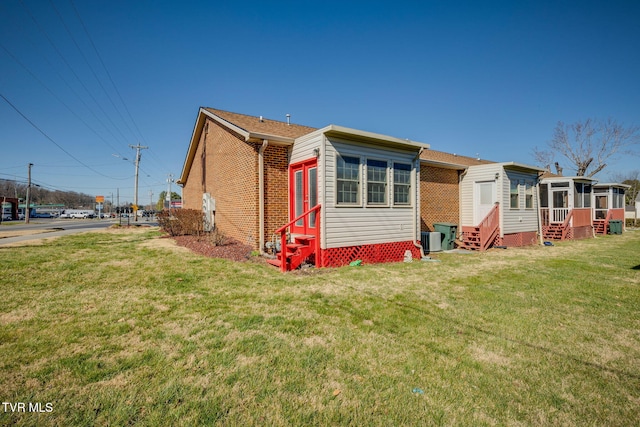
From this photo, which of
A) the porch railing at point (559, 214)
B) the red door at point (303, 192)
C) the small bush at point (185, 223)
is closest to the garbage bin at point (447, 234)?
the red door at point (303, 192)

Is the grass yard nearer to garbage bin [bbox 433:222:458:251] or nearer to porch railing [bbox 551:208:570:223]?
garbage bin [bbox 433:222:458:251]

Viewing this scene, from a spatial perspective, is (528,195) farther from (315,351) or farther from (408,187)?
(315,351)

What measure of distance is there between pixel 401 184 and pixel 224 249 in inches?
253

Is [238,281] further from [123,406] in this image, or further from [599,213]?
[599,213]

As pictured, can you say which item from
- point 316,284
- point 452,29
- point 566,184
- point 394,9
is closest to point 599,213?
point 566,184

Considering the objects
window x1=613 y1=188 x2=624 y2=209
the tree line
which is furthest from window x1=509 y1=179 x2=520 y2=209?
the tree line

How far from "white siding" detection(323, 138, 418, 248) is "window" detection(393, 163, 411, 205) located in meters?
0.15

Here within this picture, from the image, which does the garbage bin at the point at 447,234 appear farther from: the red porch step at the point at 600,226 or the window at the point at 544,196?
the red porch step at the point at 600,226

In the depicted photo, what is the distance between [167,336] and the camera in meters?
3.55

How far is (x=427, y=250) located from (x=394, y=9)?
409 inches

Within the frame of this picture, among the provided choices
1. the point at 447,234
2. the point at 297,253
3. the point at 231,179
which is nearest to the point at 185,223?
the point at 231,179

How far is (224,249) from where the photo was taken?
31.9 ft

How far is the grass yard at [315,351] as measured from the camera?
2299 mm

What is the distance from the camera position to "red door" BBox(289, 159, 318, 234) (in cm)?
829
